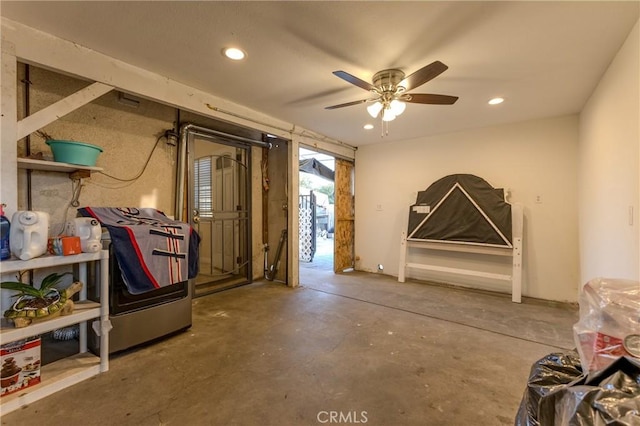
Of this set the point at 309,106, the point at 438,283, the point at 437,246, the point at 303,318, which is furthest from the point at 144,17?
the point at 438,283

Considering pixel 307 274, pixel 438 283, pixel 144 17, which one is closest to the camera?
pixel 144 17

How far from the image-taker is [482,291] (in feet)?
13.9

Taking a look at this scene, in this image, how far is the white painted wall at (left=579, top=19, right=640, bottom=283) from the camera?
75.9 inches

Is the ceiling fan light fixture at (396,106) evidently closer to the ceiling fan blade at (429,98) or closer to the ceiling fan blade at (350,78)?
the ceiling fan blade at (429,98)

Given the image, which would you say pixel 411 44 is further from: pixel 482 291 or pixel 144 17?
pixel 482 291

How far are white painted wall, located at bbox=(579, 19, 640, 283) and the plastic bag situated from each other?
47.3 inches

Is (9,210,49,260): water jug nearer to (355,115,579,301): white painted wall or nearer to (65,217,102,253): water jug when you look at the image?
(65,217,102,253): water jug

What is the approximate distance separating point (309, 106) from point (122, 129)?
82.5 inches

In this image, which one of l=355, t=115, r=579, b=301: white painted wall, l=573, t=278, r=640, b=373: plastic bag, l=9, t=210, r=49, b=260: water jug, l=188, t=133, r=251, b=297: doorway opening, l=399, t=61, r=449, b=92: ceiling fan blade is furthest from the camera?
l=188, t=133, r=251, b=297: doorway opening

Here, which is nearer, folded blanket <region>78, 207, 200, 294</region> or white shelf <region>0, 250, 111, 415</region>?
white shelf <region>0, 250, 111, 415</region>

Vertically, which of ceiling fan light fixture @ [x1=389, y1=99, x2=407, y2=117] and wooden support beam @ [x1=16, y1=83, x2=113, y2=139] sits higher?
ceiling fan light fixture @ [x1=389, y1=99, x2=407, y2=117]

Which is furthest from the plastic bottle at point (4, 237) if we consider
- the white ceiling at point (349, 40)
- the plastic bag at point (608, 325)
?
the plastic bag at point (608, 325)

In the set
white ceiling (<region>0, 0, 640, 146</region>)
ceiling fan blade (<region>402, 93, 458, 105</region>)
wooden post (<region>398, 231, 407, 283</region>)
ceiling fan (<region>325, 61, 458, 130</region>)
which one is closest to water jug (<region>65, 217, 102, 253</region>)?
white ceiling (<region>0, 0, 640, 146</region>)

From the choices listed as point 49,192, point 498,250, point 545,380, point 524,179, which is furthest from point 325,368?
point 524,179
